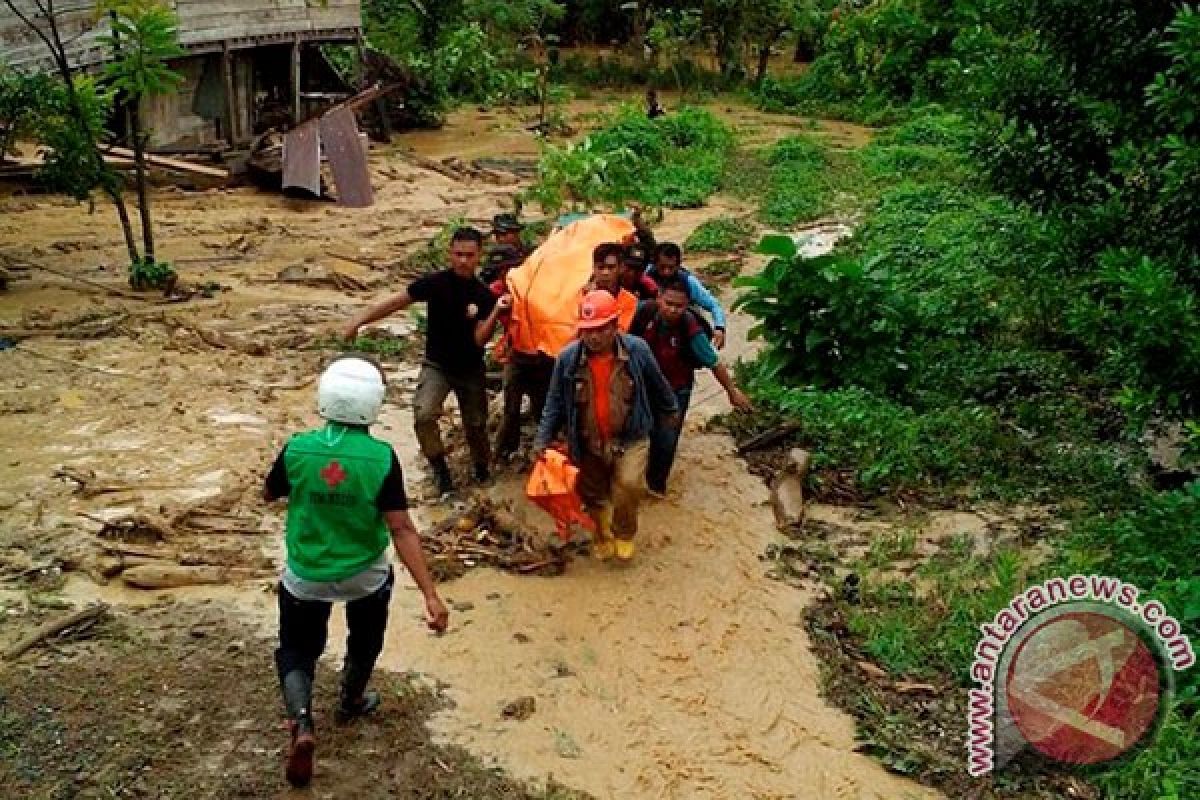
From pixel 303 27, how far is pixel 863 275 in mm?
16953

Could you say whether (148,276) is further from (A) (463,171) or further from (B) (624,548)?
(A) (463,171)

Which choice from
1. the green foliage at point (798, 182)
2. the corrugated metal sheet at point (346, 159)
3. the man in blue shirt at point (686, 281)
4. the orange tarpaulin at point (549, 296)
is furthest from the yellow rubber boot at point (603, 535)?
the corrugated metal sheet at point (346, 159)

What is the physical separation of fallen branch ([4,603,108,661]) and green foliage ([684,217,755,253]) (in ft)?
35.6

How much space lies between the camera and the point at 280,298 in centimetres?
1302

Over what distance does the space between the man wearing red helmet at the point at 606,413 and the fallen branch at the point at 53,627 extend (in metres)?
2.33

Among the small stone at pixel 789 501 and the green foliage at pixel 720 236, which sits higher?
the small stone at pixel 789 501

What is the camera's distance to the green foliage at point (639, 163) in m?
14.7

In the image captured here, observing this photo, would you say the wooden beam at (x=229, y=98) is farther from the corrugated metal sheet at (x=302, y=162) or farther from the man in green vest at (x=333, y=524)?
the man in green vest at (x=333, y=524)

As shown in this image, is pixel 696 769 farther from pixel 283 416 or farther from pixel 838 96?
pixel 838 96

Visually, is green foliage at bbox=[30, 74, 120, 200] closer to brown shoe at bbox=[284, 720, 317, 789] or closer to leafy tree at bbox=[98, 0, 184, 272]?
leafy tree at bbox=[98, 0, 184, 272]

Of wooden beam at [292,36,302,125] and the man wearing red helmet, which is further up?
the man wearing red helmet

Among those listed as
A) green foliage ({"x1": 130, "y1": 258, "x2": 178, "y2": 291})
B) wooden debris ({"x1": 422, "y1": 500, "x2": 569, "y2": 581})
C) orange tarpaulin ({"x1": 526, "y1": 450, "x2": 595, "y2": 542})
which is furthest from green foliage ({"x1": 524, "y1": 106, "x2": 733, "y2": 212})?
orange tarpaulin ({"x1": 526, "y1": 450, "x2": 595, "y2": 542})

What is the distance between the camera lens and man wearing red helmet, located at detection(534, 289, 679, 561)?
631 cm

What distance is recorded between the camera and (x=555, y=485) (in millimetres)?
6098
